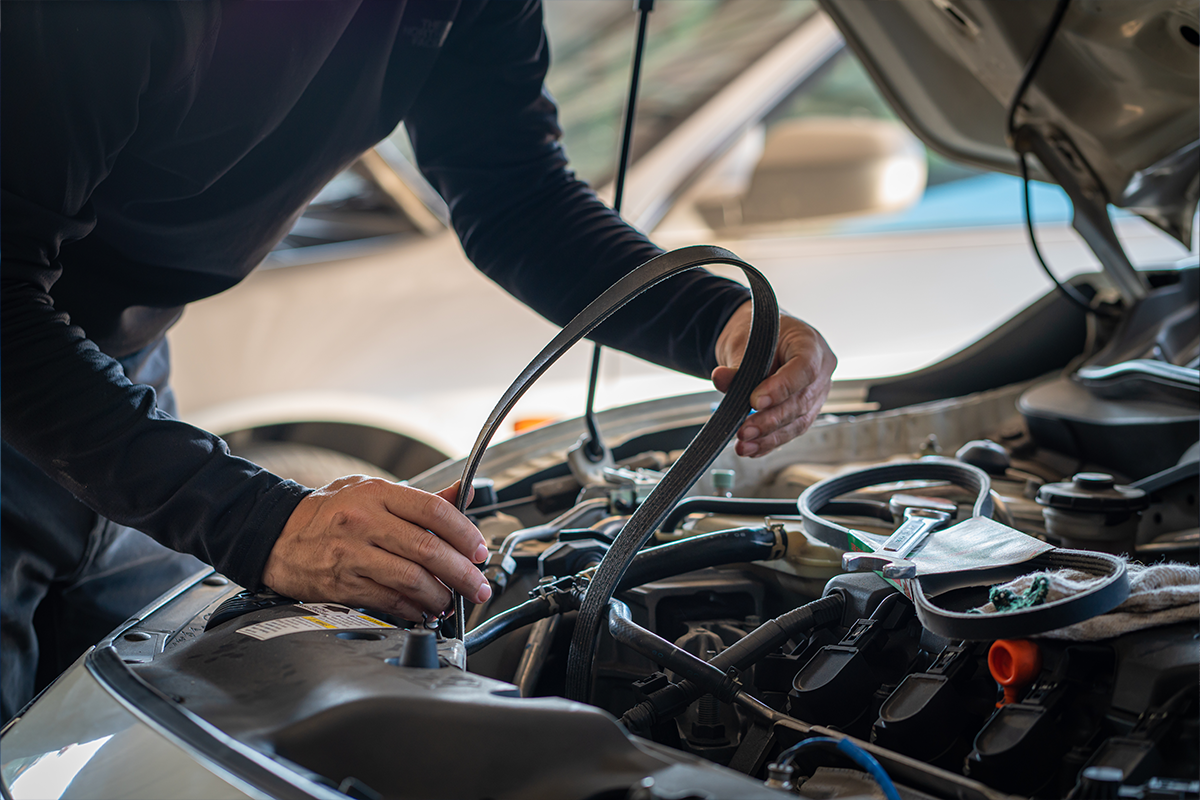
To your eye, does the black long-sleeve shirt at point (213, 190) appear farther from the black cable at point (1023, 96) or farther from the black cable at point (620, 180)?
the black cable at point (1023, 96)

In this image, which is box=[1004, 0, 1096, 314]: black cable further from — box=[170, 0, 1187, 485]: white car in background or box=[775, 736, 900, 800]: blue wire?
box=[775, 736, 900, 800]: blue wire

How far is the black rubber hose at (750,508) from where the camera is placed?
39.8 inches

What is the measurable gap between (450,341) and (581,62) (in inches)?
34.7

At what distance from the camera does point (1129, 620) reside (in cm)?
60

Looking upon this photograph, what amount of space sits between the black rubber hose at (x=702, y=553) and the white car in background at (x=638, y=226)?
1239mm

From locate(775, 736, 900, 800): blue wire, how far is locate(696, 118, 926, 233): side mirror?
210 cm

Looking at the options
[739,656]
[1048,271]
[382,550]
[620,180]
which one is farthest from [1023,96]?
[382,550]

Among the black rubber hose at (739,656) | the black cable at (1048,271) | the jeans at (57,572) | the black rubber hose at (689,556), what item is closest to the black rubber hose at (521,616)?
the black rubber hose at (689,556)

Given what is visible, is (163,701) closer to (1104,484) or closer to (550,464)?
(550,464)

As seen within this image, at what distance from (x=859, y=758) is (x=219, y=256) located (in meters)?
0.91

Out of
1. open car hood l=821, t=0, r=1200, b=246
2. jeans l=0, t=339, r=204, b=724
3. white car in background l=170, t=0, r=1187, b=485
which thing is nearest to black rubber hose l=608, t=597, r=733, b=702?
jeans l=0, t=339, r=204, b=724

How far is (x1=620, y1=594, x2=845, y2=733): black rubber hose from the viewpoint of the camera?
0.71 metres

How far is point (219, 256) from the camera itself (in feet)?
3.66

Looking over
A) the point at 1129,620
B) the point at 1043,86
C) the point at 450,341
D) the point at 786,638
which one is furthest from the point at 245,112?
the point at 450,341
